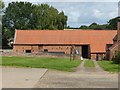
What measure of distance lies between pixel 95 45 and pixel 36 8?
30459mm

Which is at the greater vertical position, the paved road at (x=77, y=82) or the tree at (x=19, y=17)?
the tree at (x=19, y=17)

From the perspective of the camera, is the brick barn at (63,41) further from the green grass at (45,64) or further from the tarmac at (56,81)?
the tarmac at (56,81)

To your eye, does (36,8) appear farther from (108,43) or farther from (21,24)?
(108,43)

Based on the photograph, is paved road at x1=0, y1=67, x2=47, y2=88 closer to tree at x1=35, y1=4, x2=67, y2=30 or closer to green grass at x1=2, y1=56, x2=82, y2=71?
green grass at x1=2, y1=56, x2=82, y2=71

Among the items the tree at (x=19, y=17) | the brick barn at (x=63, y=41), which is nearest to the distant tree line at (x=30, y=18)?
the tree at (x=19, y=17)

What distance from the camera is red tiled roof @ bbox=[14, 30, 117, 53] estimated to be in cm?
9025

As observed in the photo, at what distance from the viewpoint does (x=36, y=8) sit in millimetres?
112562

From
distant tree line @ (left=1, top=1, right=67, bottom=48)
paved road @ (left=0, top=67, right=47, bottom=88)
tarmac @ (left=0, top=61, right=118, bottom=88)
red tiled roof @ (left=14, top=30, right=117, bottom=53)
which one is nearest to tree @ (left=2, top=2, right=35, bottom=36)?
distant tree line @ (left=1, top=1, right=67, bottom=48)

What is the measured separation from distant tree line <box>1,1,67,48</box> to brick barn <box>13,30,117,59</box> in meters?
12.8

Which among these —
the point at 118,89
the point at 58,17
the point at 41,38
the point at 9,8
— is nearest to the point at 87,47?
the point at 41,38

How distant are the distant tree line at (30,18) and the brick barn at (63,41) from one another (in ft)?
42.0

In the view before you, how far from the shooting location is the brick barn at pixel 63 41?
8931cm

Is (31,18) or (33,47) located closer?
(33,47)

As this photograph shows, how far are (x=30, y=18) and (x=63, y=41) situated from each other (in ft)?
92.0
